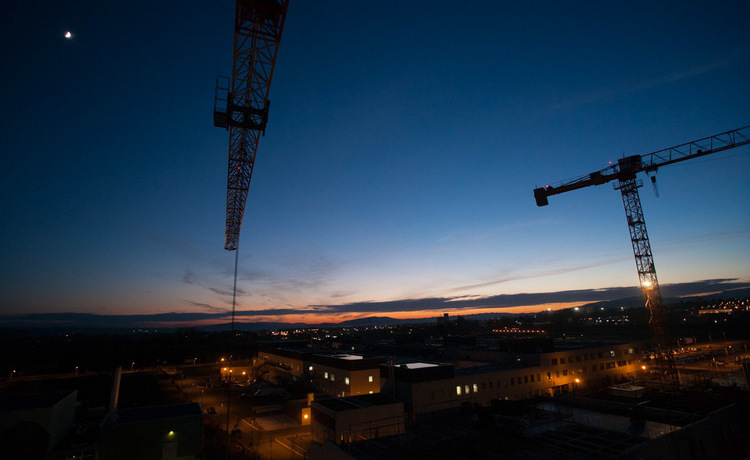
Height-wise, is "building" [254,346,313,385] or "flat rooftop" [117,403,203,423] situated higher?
"flat rooftop" [117,403,203,423]

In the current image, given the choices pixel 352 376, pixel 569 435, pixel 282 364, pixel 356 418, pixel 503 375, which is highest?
pixel 569 435

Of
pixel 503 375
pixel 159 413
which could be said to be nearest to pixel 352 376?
pixel 503 375

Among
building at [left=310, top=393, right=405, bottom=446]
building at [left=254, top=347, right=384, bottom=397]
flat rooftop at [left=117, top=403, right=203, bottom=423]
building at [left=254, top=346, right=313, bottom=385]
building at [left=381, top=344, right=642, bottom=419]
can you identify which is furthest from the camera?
building at [left=254, top=346, right=313, bottom=385]

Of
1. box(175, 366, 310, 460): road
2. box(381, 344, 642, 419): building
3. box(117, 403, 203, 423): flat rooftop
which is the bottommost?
box(175, 366, 310, 460): road

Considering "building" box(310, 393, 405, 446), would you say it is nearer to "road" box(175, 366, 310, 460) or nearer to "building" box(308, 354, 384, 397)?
"road" box(175, 366, 310, 460)

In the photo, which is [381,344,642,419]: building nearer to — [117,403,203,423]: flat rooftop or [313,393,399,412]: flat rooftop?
[313,393,399,412]: flat rooftop

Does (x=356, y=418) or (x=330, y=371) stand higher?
(x=330, y=371)

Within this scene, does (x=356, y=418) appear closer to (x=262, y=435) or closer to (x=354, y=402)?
(x=354, y=402)

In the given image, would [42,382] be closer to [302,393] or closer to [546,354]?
[302,393]

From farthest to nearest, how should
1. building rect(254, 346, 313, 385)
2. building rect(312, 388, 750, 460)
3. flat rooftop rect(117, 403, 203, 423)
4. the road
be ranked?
building rect(254, 346, 313, 385), the road, flat rooftop rect(117, 403, 203, 423), building rect(312, 388, 750, 460)

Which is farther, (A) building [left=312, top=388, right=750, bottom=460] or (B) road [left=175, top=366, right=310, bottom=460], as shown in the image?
(B) road [left=175, top=366, right=310, bottom=460]

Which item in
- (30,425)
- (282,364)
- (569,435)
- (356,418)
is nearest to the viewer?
(569,435)

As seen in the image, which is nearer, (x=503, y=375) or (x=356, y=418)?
(x=356, y=418)

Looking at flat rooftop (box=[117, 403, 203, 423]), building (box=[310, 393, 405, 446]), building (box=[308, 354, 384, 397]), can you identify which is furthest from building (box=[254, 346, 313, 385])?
flat rooftop (box=[117, 403, 203, 423])
